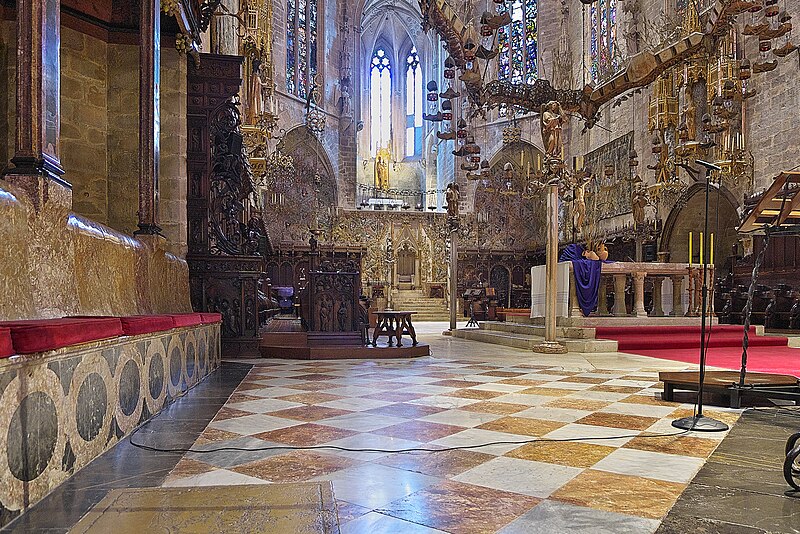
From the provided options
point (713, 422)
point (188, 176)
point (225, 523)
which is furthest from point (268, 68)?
point (225, 523)

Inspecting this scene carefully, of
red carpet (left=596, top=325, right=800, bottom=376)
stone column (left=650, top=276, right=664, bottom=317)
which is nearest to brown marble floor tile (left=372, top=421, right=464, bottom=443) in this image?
red carpet (left=596, top=325, right=800, bottom=376)

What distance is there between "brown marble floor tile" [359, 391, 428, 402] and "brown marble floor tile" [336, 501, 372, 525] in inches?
97.1

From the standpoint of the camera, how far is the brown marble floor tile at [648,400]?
4672 millimetres

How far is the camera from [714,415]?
14.0 ft

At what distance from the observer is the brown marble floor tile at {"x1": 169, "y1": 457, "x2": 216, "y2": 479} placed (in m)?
2.69

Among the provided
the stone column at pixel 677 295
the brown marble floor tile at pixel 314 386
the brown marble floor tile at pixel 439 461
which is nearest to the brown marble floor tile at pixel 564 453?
the brown marble floor tile at pixel 439 461

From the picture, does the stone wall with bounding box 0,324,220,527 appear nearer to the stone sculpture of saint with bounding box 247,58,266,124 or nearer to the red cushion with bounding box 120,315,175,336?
the red cushion with bounding box 120,315,175,336

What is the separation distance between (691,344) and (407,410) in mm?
6912

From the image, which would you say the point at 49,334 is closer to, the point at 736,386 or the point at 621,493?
the point at 621,493

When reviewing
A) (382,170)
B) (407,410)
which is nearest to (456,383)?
(407,410)

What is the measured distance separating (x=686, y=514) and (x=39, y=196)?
10.2ft

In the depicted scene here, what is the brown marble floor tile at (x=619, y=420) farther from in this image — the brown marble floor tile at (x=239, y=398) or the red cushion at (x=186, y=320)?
the red cushion at (x=186, y=320)

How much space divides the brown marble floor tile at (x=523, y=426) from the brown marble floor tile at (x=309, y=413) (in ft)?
3.34

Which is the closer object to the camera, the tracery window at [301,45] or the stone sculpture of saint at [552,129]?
the stone sculpture of saint at [552,129]
